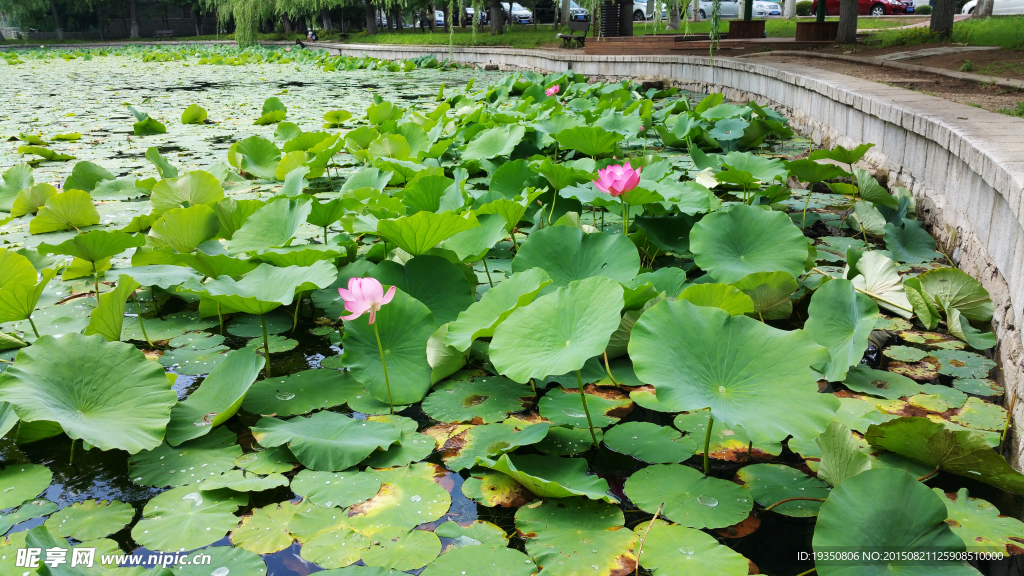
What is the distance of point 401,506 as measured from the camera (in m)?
1.17

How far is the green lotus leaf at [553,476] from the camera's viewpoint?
1.12 meters

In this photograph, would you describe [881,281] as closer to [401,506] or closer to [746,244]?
[746,244]

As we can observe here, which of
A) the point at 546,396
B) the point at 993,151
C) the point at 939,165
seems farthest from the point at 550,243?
the point at 939,165

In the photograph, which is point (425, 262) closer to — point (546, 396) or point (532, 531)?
point (546, 396)

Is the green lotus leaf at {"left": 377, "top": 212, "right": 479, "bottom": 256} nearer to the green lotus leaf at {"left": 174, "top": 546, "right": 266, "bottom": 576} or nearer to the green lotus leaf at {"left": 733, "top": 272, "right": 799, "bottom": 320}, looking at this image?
the green lotus leaf at {"left": 733, "top": 272, "right": 799, "bottom": 320}

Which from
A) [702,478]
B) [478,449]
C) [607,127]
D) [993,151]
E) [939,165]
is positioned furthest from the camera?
[607,127]

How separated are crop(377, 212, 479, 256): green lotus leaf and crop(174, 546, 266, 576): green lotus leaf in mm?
867

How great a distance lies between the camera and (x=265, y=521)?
114cm

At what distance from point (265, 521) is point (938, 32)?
1036 cm

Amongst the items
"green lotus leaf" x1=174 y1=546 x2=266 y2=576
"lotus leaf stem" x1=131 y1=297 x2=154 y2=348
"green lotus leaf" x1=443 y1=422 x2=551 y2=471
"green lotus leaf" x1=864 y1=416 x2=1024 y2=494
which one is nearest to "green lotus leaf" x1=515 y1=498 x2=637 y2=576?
"green lotus leaf" x1=443 y1=422 x2=551 y2=471

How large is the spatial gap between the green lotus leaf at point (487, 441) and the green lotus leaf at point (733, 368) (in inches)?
9.7

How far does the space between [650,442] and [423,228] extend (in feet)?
2.62

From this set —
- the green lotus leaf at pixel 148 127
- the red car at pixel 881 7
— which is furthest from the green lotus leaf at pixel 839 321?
the red car at pixel 881 7

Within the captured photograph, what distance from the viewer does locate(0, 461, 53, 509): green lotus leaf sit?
118 centimetres
